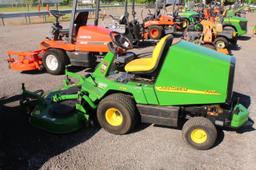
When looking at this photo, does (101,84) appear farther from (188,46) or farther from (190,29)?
(190,29)

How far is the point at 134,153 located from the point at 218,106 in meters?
1.34

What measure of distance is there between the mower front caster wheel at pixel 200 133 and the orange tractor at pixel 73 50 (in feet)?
11.8

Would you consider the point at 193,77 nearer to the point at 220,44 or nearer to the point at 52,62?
the point at 52,62

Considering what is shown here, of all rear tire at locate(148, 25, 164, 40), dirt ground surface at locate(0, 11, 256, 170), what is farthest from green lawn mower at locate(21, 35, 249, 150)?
rear tire at locate(148, 25, 164, 40)

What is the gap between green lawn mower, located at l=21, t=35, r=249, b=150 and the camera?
389 centimetres

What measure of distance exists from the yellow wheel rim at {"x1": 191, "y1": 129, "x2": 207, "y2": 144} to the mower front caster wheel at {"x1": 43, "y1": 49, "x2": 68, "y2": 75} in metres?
4.26

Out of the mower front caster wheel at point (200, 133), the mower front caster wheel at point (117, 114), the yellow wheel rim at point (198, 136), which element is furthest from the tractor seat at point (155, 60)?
the yellow wheel rim at point (198, 136)

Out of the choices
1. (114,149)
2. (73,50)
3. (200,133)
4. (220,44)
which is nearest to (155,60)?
(200,133)

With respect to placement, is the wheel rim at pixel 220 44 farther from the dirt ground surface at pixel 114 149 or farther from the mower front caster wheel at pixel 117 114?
the mower front caster wheel at pixel 117 114

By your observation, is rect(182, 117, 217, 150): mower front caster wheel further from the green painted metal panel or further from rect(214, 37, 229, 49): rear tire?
rect(214, 37, 229, 49): rear tire

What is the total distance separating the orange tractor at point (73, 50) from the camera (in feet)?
23.0

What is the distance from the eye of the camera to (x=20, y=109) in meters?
5.11

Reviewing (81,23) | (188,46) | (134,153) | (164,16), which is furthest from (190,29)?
(134,153)

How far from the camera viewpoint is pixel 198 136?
3967 mm
